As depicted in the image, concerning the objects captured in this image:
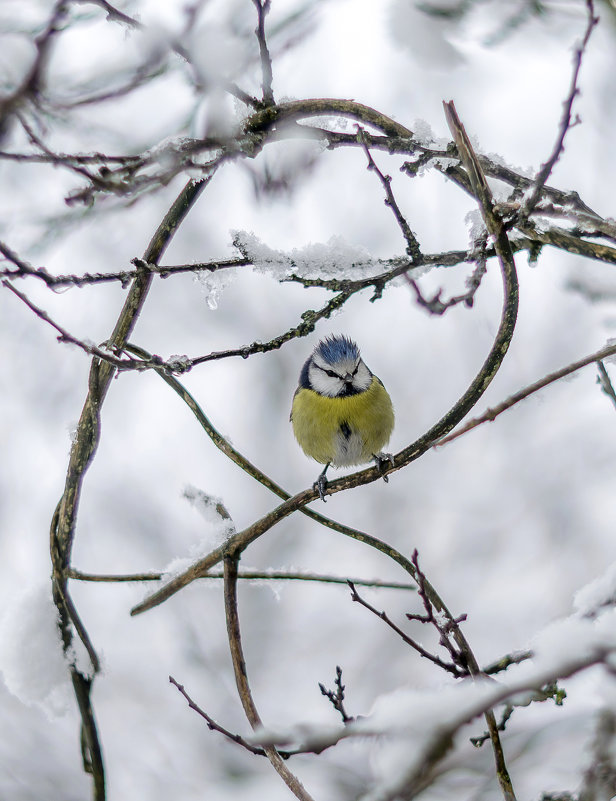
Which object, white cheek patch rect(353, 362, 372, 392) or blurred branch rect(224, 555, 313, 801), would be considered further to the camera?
white cheek patch rect(353, 362, 372, 392)

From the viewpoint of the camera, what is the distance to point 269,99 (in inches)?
66.6

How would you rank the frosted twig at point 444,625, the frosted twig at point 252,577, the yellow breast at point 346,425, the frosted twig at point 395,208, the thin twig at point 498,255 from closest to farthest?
the thin twig at point 498,255 → the frosted twig at point 395,208 → the frosted twig at point 444,625 → the frosted twig at point 252,577 → the yellow breast at point 346,425

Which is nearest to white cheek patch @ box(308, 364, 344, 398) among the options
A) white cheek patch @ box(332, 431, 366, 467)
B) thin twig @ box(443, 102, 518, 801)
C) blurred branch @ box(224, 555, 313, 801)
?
white cheek patch @ box(332, 431, 366, 467)

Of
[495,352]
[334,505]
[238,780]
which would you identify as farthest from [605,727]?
[334,505]

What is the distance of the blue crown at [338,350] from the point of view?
11.7ft

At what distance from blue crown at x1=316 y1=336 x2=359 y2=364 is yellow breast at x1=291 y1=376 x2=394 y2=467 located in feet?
0.61

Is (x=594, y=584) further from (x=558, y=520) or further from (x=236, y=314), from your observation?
(x=236, y=314)

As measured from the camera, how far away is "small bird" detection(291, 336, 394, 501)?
11.5 feet

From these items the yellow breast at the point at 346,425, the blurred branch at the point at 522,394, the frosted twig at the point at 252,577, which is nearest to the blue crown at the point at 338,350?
the yellow breast at the point at 346,425

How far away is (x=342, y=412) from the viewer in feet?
11.5

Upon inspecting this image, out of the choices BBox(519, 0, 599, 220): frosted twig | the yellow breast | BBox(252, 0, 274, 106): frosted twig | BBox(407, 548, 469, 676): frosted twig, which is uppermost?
the yellow breast

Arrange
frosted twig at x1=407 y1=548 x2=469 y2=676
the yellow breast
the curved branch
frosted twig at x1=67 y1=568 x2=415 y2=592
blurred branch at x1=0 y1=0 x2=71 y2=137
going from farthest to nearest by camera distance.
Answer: the yellow breast < frosted twig at x1=67 y1=568 x2=415 y2=592 < the curved branch < frosted twig at x1=407 y1=548 x2=469 y2=676 < blurred branch at x1=0 y1=0 x2=71 y2=137

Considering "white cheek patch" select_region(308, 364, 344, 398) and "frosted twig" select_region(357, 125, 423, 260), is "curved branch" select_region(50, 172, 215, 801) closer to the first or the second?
"frosted twig" select_region(357, 125, 423, 260)

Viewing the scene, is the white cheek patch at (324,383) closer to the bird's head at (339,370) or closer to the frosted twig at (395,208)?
the bird's head at (339,370)
